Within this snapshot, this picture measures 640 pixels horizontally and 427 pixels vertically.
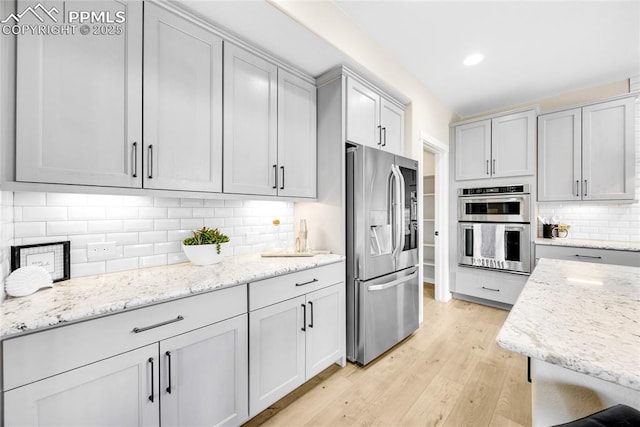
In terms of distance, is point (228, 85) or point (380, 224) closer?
point (228, 85)

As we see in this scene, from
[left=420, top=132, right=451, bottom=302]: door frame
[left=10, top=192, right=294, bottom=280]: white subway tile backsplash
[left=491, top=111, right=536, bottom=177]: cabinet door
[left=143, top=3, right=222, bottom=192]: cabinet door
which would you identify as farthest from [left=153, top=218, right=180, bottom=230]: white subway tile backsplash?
[left=491, top=111, right=536, bottom=177]: cabinet door

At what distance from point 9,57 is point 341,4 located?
1.89 metres

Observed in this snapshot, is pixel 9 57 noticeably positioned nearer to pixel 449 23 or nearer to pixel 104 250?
pixel 104 250

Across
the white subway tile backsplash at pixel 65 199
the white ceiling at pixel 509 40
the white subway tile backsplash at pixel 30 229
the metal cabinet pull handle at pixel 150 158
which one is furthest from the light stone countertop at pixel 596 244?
the white subway tile backsplash at pixel 30 229

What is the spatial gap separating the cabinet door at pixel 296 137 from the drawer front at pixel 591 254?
282 centimetres

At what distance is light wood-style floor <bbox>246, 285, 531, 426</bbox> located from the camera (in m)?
1.62

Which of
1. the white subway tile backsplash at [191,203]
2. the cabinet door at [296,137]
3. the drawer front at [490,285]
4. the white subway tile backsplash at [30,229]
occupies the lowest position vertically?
the drawer front at [490,285]

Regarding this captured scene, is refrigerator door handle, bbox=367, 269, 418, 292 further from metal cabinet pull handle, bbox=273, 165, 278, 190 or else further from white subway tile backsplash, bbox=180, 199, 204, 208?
white subway tile backsplash, bbox=180, 199, 204, 208

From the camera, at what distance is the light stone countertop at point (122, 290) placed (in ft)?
3.01

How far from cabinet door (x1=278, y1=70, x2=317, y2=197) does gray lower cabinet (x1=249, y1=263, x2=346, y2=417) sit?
70cm

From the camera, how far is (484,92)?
10.7 feet

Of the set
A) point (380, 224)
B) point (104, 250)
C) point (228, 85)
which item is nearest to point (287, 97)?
point (228, 85)

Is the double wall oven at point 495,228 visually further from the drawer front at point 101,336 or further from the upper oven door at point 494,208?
the drawer front at point 101,336

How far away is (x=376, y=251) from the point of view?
7.17 feet
